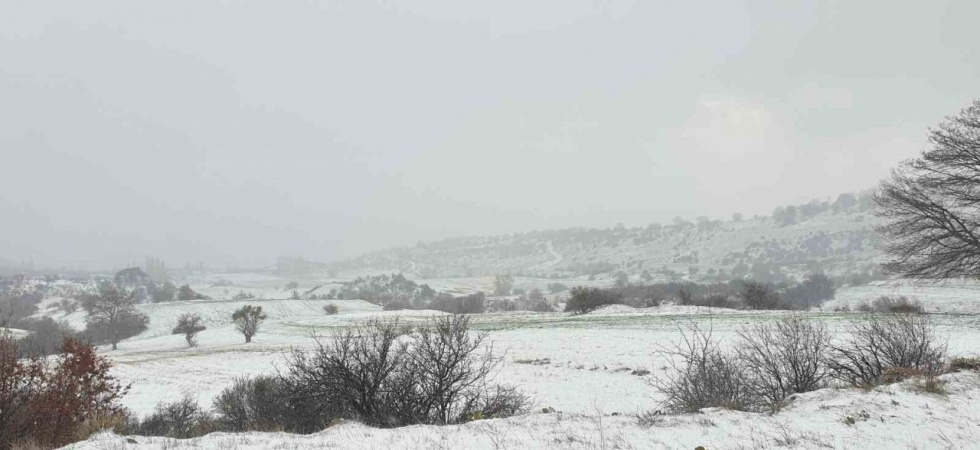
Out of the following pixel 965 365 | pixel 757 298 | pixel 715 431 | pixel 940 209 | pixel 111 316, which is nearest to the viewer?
pixel 715 431

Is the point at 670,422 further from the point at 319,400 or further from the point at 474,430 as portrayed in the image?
the point at 319,400

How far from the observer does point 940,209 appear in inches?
955

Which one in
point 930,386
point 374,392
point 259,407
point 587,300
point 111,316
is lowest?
point 111,316

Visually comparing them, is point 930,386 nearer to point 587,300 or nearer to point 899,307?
point 899,307

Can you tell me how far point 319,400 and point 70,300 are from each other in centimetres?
19353

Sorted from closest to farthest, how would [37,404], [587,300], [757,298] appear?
[37,404] → [757,298] → [587,300]

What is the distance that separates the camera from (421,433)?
828 centimetres

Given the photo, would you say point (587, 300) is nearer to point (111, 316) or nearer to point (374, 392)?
point (374, 392)

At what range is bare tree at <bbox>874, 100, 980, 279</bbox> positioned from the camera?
2336 centimetres

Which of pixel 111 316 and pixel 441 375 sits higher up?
pixel 441 375

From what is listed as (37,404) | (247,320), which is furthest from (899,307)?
(247,320)

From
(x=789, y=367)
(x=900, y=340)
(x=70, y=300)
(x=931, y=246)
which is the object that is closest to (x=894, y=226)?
(x=931, y=246)

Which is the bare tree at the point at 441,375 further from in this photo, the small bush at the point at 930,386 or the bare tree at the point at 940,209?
the bare tree at the point at 940,209

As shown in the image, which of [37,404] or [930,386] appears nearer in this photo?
[930,386]
